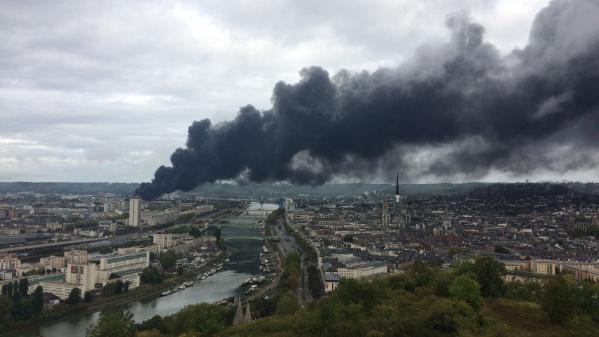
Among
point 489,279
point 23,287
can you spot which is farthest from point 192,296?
point 489,279

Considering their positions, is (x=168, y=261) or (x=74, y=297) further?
(x=168, y=261)

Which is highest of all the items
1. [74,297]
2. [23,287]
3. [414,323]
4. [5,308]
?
[414,323]

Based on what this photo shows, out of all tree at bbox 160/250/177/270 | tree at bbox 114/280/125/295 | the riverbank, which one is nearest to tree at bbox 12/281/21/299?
the riverbank

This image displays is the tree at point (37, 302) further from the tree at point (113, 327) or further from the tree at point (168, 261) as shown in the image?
the tree at point (168, 261)

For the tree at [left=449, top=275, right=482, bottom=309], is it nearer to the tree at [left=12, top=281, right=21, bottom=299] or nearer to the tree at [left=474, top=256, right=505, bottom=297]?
the tree at [left=474, top=256, right=505, bottom=297]

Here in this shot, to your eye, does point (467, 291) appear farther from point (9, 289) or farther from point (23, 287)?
point (9, 289)

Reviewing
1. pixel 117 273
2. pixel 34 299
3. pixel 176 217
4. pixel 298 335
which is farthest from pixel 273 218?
pixel 298 335
